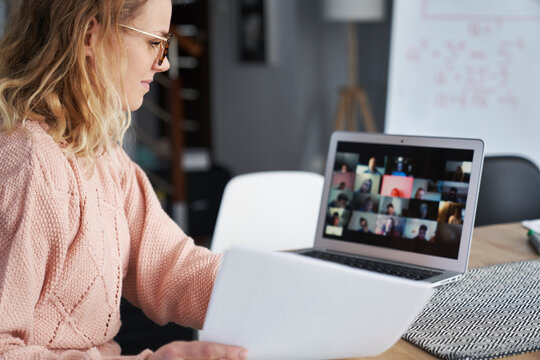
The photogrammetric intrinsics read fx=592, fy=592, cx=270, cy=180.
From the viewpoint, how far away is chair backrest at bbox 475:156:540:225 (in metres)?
1.84

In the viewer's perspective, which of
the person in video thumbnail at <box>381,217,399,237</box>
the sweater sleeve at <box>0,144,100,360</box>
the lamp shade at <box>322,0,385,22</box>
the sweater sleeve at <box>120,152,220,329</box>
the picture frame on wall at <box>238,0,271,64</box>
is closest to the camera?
the sweater sleeve at <box>0,144,100,360</box>

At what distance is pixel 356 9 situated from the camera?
3.44m

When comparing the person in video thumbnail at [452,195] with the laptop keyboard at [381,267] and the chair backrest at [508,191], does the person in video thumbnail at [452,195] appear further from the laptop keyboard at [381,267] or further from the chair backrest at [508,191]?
the chair backrest at [508,191]

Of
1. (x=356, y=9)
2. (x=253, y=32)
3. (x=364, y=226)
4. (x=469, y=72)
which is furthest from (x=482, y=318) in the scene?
(x=253, y=32)

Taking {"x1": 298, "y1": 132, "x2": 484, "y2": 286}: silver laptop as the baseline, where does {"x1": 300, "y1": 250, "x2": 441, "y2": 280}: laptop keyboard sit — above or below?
below

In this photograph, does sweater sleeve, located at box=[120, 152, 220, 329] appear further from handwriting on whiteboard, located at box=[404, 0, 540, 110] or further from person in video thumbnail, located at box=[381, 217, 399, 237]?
handwriting on whiteboard, located at box=[404, 0, 540, 110]

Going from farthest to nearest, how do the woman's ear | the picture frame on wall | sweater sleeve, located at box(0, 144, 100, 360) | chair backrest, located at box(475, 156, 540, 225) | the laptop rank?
the picture frame on wall, chair backrest, located at box(475, 156, 540, 225), the woman's ear, sweater sleeve, located at box(0, 144, 100, 360), the laptop

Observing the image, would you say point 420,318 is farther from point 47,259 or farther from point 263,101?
point 263,101

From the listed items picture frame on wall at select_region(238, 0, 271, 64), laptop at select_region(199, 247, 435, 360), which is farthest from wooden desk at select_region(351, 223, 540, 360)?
picture frame on wall at select_region(238, 0, 271, 64)

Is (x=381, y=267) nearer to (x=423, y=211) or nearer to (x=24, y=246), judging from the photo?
(x=423, y=211)

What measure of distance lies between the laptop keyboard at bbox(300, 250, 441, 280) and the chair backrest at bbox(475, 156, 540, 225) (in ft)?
2.62

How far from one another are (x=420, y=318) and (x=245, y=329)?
0.33 metres

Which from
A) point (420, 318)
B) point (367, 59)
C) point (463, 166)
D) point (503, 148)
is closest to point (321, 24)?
point (367, 59)

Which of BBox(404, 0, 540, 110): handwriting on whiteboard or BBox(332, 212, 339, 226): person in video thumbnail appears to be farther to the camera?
BBox(404, 0, 540, 110): handwriting on whiteboard
